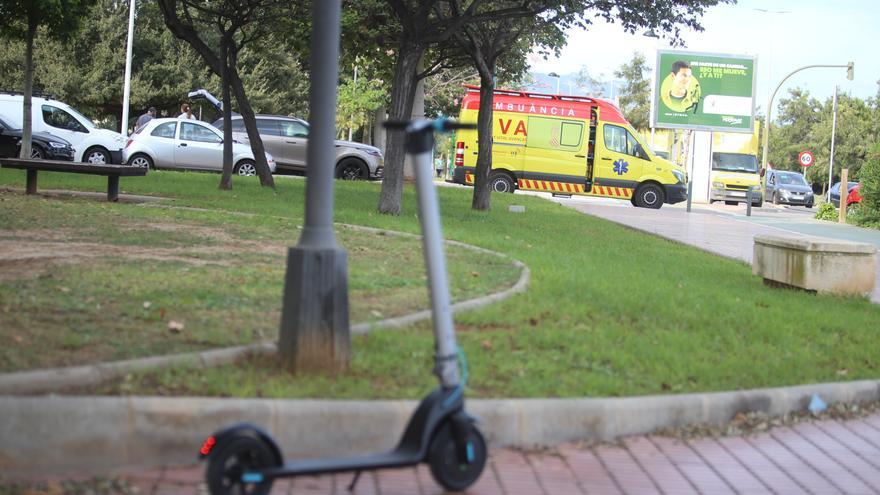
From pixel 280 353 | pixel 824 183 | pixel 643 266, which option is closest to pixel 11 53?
pixel 643 266

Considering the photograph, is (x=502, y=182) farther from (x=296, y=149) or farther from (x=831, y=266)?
(x=831, y=266)

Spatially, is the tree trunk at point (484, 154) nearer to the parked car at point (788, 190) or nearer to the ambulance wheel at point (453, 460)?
the ambulance wheel at point (453, 460)

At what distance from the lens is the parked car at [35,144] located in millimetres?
23875

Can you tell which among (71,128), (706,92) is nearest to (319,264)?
(71,128)

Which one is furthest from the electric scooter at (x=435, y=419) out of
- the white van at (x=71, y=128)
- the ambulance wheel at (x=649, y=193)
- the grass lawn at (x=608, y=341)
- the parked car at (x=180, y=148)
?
the ambulance wheel at (x=649, y=193)

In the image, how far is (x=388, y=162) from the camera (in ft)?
50.9

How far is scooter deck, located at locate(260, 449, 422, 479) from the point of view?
12.6 feet

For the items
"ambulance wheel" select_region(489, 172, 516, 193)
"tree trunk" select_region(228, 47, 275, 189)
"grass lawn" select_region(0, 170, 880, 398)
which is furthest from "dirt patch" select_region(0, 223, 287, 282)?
"ambulance wheel" select_region(489, 172, 516, 193)

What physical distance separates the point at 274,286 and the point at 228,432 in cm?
392

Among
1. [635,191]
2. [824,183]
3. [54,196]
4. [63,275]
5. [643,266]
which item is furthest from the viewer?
[824,183]

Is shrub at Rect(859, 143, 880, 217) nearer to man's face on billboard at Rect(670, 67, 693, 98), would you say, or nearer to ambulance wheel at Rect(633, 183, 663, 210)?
ambulance wheel at Rect(633, 183, 663, 210)

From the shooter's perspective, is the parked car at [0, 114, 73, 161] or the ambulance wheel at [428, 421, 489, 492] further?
the parked car at [0, 114, 73, 161]

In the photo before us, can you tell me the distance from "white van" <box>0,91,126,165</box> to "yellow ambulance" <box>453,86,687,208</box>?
10.0 metres

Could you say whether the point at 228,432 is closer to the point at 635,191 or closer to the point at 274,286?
the point at 274,286
